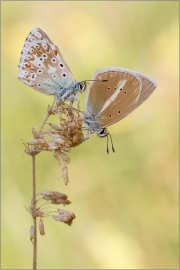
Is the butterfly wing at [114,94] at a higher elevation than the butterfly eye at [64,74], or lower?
lower

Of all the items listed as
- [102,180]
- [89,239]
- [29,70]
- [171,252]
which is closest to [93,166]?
[102,180]

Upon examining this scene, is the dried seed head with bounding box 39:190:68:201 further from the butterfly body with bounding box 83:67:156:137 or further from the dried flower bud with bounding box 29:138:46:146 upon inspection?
the butterfly body with bounding box 83:67:156:137

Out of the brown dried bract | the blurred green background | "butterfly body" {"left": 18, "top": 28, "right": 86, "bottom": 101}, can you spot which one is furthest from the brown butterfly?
the blurred green background

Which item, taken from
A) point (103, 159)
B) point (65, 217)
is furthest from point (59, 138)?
point (103, 159)

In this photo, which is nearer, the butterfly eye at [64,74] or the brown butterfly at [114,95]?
the brown butterfly at [114,95]

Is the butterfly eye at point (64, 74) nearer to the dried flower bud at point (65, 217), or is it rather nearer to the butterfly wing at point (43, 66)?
the butterfly wing at point (43, 66)

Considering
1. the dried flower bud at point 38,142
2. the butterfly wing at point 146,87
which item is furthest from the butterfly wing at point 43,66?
the dried flower bud at point 38,142
